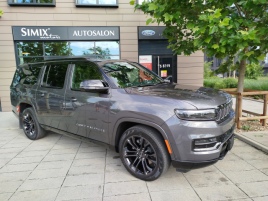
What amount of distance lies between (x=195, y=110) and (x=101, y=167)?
187 centimetres

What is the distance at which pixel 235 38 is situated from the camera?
11.5ft

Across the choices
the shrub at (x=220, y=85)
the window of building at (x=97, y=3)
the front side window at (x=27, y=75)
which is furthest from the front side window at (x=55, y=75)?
the shrub at (x=220, y=85)

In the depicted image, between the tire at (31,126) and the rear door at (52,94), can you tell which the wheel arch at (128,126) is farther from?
the tire at (31,126)

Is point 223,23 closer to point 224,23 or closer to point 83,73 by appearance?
point 224,23

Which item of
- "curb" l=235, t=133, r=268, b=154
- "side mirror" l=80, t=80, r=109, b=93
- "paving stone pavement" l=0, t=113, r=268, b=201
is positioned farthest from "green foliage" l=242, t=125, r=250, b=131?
"side mirror" l=80, t=80, r=109, b=93

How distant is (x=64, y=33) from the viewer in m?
8.37

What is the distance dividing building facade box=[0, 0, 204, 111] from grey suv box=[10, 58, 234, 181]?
14.6ft

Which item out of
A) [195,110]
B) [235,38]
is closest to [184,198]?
[195,110]

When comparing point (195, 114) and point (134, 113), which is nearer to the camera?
point (195, 114)

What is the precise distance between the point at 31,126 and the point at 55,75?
163 centimetres

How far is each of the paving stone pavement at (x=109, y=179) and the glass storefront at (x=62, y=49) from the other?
534 cm

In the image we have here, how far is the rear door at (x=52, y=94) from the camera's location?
151 inches

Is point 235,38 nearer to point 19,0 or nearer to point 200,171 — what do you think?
point 200,171

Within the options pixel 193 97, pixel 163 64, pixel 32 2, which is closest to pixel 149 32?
pixel 163 64
